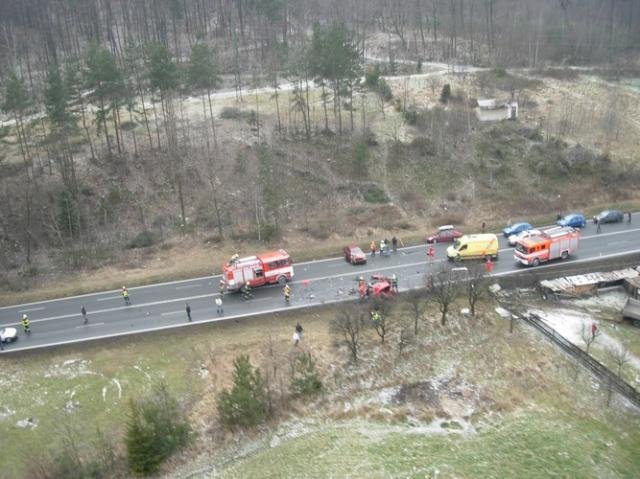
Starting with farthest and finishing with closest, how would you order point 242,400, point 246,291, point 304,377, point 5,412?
point 246,291 → point 304,377 → point 5,412 → point 242,400

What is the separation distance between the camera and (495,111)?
7362 cm

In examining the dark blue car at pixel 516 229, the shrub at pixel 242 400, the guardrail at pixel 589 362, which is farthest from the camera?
the dark blue car at pixel 516 229

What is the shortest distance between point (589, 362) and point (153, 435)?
26.5 metres

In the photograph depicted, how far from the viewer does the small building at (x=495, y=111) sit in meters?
73.4

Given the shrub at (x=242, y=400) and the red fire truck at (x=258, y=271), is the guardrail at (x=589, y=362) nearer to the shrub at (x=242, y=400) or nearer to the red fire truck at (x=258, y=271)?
the red fire truck at (x=258, y=271)

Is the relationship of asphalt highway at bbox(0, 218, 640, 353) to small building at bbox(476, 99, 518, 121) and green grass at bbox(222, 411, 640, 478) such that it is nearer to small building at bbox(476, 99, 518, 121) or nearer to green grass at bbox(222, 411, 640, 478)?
green grass at bbox(222, 411, 640, 478)

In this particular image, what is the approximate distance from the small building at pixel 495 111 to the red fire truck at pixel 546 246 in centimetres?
2949

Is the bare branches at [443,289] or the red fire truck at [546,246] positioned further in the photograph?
the red fire truck at [546,246]

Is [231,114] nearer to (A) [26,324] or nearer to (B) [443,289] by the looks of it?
(A) [26,324]

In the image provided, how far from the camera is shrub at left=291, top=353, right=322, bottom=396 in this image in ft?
116

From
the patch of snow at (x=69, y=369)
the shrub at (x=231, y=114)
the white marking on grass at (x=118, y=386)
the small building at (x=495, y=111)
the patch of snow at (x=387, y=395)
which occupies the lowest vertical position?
the patch of snow at (x=387, y=395)

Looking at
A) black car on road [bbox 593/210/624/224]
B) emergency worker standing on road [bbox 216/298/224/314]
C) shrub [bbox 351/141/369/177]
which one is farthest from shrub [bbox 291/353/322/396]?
black car on road [bbox 593/210/624/224]

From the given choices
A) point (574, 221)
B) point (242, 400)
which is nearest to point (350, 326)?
point (242, 400)

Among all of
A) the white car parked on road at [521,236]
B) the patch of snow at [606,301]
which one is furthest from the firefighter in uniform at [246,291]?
the patch of snow at [606,301]
